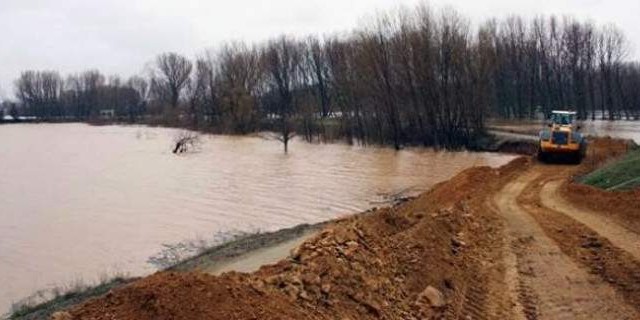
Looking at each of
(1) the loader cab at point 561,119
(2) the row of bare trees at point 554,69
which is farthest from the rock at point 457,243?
(2) the row of bare trees at point 554,69

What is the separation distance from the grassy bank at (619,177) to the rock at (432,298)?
10.9 m

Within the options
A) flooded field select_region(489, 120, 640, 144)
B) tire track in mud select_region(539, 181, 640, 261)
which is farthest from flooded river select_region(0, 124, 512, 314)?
flooded field select_region(489, 120, 640, 144)

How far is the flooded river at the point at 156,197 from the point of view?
56.9 ft

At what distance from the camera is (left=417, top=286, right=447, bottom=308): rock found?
9.09 meters

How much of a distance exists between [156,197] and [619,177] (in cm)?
1724

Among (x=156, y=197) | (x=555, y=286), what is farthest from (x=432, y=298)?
(x=156, y=197)

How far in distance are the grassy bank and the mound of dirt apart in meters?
6.47

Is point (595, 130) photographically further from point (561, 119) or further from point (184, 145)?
point (184, 145)

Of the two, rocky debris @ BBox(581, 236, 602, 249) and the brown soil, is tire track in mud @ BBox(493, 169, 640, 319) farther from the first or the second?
rocky debris @ BBox(581, 236, 602, 249)

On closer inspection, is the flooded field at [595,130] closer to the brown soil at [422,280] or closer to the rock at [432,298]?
the brown soil at [422,280]

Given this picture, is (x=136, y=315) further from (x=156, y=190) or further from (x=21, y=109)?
(x=21, y=109)

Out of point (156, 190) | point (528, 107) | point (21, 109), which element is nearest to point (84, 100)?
point (21, 109)

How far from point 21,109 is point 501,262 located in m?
171

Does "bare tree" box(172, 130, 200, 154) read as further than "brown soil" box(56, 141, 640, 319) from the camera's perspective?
Yes
